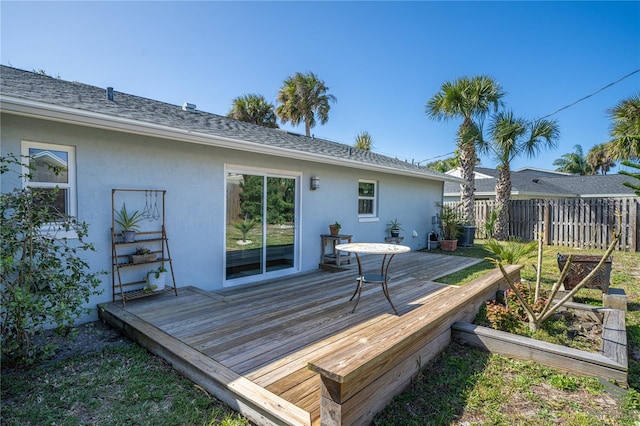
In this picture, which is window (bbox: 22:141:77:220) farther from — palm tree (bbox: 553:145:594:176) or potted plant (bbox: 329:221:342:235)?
palm tree (bbox: 553:145:594:176)

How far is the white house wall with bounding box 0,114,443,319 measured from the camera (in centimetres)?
416

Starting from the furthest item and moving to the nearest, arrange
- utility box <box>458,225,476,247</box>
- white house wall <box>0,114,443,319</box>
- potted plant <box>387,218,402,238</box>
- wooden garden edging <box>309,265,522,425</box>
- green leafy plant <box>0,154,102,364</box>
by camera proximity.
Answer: utility box <box>458,225,476,247</box> → potted plant <box>387,218,402,238</box> → white house wall <box>0,114,443,319</box> → green leafy plant <box>0,154,102,364</box> → wooden garden edging <box>309,265,522,425</box>

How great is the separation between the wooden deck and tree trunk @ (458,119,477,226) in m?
8.04

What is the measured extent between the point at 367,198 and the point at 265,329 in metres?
5.99

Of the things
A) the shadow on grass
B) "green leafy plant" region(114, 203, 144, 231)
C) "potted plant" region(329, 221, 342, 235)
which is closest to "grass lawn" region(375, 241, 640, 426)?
the shadow on grass

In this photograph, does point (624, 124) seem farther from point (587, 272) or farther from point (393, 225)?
point (587, 272)

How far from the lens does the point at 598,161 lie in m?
33.8

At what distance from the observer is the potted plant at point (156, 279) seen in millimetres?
4684

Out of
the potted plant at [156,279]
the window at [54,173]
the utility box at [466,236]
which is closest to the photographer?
the window at [54,173]

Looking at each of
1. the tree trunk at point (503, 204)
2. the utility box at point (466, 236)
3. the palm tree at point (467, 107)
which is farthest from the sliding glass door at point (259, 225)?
the tree trunk at point (503, 204)

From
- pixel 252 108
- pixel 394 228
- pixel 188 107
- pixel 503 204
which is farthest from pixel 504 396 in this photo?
pixel 252 108

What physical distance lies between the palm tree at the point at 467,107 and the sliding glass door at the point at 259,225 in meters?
8.13

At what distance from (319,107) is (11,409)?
63.0ft

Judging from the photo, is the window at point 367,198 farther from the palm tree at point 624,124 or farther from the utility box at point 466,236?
the palm tree at point 624,124
